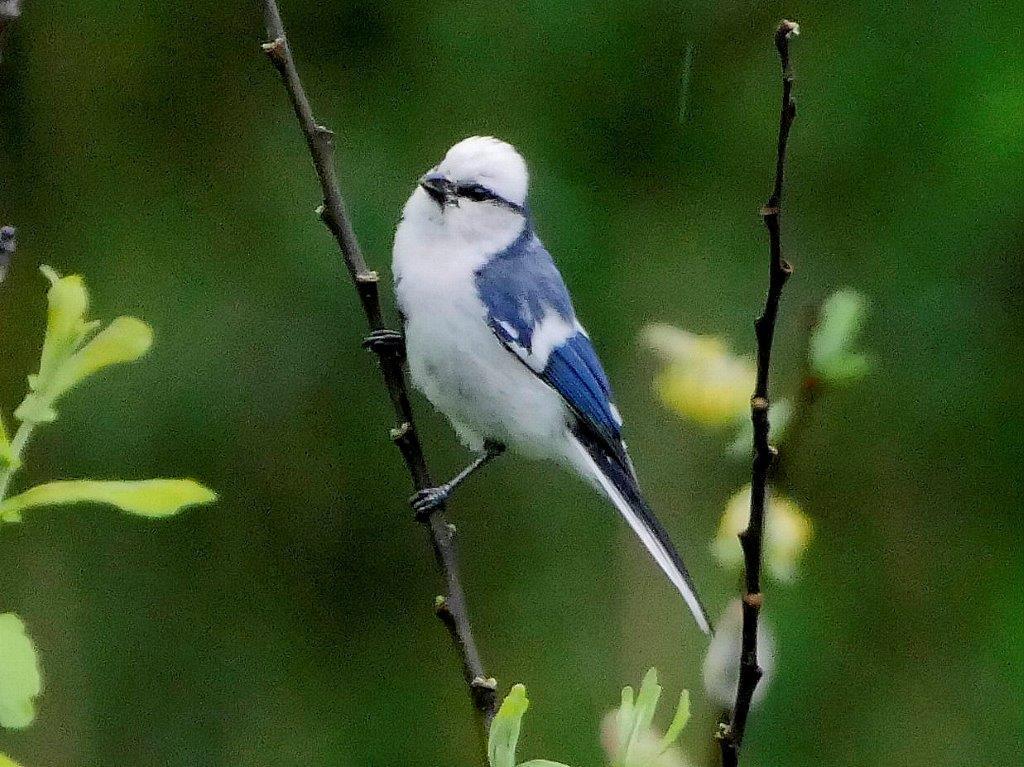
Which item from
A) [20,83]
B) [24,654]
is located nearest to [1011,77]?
[20,83]

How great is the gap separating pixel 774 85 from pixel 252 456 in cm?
55

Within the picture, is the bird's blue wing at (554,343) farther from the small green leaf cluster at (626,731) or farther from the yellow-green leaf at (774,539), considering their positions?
the small green leaf cluster at (626,731)

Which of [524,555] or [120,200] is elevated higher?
[120,200]

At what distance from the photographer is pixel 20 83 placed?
1138 millimetres

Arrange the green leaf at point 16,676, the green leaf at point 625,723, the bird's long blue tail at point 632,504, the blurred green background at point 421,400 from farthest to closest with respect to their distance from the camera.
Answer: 1. the blurred green background at point 421,400
2. the bird's long blue tail at point 632,504
3. the green leaf at point 625,723
4. the green leaf at point 16,676

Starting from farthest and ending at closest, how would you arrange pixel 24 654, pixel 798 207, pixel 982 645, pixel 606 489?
pixel 798 207 < pixel 982 645 < pixel 606 489 < pixel 24 654

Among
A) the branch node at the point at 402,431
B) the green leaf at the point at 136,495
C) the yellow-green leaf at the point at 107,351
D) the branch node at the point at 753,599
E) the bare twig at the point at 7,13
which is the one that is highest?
the bare twig at the point at 7,13

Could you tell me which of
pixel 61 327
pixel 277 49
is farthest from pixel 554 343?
pixel 61 327

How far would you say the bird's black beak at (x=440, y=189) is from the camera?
0.65 metres

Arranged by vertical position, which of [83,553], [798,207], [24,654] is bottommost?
[24,654]

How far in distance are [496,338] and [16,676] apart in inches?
20.4

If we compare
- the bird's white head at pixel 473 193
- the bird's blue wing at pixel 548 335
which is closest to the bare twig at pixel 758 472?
the bird's white head at pixel 473 193

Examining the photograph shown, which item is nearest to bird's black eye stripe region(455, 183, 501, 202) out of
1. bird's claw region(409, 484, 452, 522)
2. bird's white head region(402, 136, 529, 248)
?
bird's white head region(402, 136, 529, 248)

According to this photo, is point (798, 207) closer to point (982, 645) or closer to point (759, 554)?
point (982, 645)
